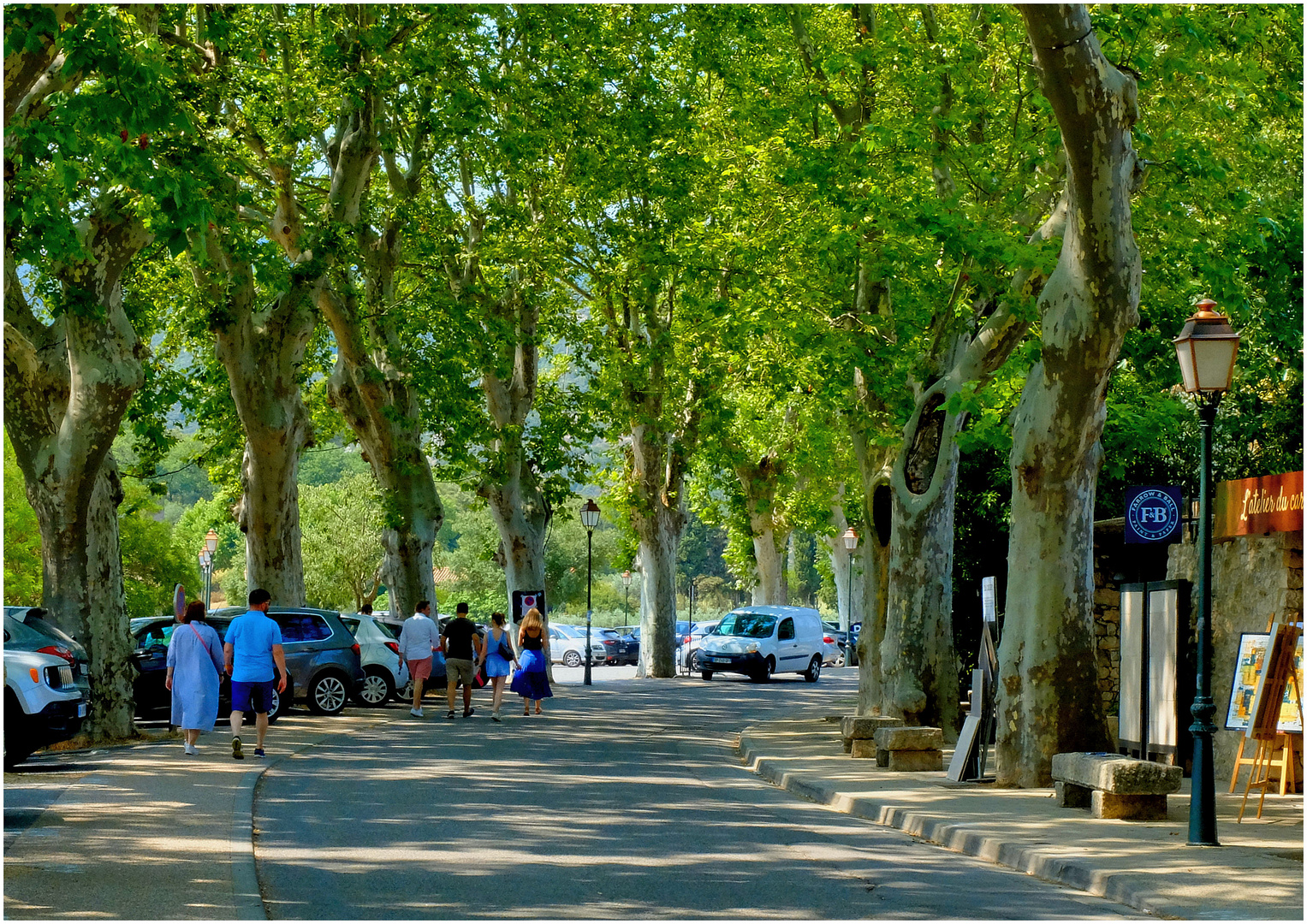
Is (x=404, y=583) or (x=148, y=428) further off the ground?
(x=148, y=428)

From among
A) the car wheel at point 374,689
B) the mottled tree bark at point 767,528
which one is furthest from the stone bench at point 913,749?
the mottled tree bark at point 767,528

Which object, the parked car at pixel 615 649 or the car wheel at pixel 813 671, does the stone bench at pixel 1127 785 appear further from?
the parked car at pixel 615 649

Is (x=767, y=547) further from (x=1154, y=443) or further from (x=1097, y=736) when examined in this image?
(x=1097, y=736)

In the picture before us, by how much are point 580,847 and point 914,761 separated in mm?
7290

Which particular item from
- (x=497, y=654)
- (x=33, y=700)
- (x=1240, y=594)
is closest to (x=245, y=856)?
(x=33, y=700)

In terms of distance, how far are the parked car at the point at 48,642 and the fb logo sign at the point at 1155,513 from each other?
11.1m

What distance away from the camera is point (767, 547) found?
53.9 meters

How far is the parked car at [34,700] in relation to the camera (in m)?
15.0

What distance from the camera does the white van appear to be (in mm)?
43781

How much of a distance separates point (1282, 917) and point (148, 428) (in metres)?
17.0

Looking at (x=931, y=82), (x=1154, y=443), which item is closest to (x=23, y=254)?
(x=931, y=82)

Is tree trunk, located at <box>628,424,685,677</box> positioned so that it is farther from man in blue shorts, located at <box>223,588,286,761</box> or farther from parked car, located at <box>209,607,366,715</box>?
man in blue shorts, located at <box>223,588,286,761</box>

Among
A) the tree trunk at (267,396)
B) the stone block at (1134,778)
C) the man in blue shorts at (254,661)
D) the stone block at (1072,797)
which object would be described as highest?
the tree trunk at (267,396)

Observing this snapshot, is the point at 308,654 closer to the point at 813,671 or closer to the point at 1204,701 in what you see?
the point at 1204,701
